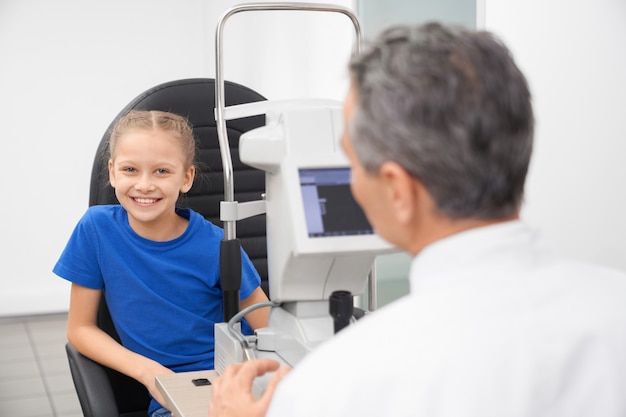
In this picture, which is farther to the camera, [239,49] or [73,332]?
[239,49]

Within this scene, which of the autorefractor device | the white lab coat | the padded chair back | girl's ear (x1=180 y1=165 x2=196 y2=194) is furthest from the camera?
the padded chair back

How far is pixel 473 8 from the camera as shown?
84.4 inches

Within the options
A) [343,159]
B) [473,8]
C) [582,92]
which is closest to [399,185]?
[343,159]

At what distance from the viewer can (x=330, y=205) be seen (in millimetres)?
1203

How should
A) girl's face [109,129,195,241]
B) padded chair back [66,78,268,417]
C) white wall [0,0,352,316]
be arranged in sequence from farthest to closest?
white wall [0,0,352,316] → padded chair back [66,78,268,417] → girl's face [109,129,195,241]

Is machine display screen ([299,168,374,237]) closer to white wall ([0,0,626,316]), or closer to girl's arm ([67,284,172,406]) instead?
girl's arm ([67,284,172,406])

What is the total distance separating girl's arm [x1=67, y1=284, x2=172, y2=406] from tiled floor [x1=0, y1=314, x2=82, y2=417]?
5.68 feet

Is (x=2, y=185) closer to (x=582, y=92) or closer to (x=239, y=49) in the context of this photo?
(x=239, y=49)

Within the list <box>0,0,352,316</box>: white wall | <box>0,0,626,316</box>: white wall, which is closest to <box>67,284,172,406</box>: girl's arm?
<box>0,0,626,316</box>: white wall

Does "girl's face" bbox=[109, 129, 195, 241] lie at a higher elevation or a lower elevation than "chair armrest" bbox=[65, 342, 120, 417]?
higher

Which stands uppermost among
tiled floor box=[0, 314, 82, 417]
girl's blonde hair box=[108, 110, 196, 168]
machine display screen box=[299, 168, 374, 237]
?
girl's blonde hair box=[108, 110, 196, 168]

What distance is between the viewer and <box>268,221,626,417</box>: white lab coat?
65cm

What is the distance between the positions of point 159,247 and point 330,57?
1653 mm

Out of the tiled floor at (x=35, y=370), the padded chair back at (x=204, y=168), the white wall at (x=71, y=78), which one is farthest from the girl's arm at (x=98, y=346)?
the white wall at (x=71, y=78)
